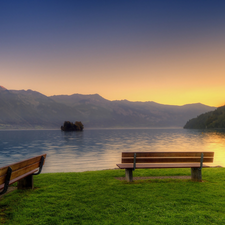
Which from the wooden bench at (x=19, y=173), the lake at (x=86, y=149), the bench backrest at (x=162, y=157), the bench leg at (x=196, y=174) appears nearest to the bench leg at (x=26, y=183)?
the wooden bench at (x=19, y=173)

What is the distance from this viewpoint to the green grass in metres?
5.28

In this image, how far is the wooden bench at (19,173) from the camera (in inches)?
227

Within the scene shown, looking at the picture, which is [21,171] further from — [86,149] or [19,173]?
[86,149]

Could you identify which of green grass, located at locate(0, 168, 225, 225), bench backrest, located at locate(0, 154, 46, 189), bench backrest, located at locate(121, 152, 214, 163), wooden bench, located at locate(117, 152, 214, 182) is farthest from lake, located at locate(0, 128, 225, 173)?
green grass, located at locate(0, 168, 225, 225)

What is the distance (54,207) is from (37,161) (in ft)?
8.55

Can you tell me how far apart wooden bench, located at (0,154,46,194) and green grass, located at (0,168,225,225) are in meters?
0.44

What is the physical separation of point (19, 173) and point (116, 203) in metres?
Result: 3.16

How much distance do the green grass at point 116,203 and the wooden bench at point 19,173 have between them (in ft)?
1.45

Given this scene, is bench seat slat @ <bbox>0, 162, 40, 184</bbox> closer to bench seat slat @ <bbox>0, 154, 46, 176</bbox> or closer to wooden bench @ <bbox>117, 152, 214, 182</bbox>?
bench seat slat @ <bbox>0, 154, 46, 176</bbox>

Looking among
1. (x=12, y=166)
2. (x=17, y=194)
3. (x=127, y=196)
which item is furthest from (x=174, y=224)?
(x=17, y=194)

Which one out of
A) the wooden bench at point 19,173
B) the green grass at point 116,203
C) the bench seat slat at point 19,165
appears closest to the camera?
the green grass at point 116,203

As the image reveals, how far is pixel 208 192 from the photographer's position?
25.0 ft

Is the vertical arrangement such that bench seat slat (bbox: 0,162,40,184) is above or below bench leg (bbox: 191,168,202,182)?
above

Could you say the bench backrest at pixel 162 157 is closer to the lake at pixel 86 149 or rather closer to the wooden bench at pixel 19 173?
the wooden bench at pixel 19 173
